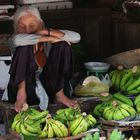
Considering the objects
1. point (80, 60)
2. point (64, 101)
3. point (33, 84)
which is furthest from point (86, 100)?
point (80, 60)

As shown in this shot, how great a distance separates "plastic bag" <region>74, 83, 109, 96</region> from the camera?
17.7 ft

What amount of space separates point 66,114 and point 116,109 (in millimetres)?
490

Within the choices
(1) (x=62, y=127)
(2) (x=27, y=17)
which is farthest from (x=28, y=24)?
(1) (x=62, y=127)

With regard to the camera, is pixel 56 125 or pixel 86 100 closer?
pixel 56 125

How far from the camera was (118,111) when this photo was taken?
182 inches

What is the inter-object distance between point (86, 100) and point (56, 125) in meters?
0.90

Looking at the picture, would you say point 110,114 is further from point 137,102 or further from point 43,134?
point 43,134

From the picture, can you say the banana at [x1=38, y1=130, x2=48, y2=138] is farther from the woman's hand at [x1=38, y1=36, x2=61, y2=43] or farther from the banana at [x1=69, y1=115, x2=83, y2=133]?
the woman's hand at [x1=38, y1=36, x2=61, y2=43]

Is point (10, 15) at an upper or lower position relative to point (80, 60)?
upper

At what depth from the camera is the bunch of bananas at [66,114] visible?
4500 mm

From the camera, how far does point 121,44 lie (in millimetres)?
7332

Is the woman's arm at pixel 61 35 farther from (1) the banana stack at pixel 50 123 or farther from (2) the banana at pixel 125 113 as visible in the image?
(2) the banana at pixel 125 113

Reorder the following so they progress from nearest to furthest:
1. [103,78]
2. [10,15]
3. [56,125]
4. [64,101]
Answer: [56,125] < [64,101] < [103,78] < [10,15]

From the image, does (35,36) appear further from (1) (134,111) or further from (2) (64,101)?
(1) (134,111)
